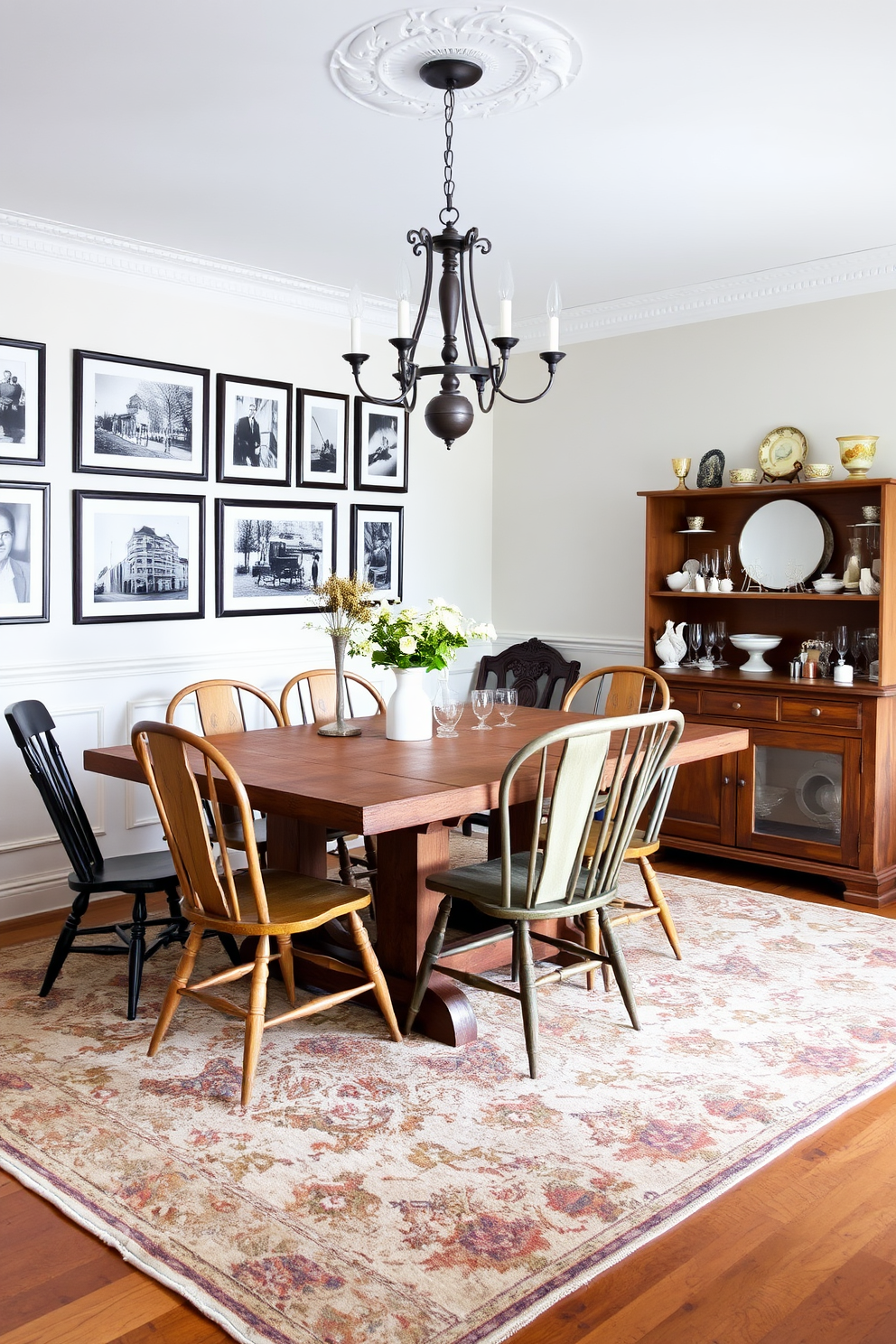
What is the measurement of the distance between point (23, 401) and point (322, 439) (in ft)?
5.08

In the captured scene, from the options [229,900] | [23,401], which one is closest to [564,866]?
[229,900]

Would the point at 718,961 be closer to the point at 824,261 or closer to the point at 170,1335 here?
the point at 170,1335

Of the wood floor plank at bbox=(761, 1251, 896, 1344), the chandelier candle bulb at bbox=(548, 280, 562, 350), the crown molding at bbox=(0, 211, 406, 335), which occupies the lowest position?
the wood floor plank at bbox=(761, 1251, 896, 1344)

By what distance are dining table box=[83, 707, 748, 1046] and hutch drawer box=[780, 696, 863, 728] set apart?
1.00 metres

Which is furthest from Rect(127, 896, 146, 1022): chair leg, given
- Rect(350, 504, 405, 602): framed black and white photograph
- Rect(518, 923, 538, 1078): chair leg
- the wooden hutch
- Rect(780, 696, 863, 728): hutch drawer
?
Rect(780, 696, 863, 728): hutch drawer

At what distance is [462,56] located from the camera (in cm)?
297

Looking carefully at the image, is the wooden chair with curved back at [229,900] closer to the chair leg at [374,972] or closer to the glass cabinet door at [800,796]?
the chair leg at [374,972]

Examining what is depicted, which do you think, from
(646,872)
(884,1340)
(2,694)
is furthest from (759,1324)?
(2,694)

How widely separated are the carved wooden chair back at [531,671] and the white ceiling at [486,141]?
1974mm

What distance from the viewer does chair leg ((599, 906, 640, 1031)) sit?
10.4 ft

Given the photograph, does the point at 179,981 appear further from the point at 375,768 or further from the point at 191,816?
the point at 375,768

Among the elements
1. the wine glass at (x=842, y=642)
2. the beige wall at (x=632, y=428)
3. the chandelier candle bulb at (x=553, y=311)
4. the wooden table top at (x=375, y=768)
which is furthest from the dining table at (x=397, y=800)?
the beige wall at (x=632, y=428)

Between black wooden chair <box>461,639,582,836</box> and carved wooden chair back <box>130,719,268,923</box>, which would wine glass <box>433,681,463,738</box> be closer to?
carved wooden chair back <box>130,719,268,923</box>

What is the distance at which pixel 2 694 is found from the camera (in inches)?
172
